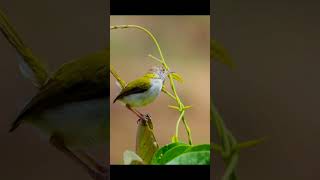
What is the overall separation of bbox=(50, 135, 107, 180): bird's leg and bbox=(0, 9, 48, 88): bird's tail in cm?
32

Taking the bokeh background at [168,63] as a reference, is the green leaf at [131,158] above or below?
below

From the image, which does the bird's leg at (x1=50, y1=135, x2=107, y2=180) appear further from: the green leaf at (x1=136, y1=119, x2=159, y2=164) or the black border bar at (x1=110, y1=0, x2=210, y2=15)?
the black border bar at (x1=110, y1=0, x2=210, y2=15)

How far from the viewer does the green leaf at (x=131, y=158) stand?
10.7 ft

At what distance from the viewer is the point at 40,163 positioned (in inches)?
127

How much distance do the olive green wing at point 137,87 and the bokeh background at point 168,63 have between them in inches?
1.3

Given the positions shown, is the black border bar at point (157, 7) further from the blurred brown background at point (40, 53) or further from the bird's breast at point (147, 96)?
the bird's breast at point (147, 96)

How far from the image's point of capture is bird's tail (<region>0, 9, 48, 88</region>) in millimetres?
3186

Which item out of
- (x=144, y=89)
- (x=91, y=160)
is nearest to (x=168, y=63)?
(x=144, y=89)

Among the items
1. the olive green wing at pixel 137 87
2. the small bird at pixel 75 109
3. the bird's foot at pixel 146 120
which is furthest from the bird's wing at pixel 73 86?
the bird's foot at pixel 146 120

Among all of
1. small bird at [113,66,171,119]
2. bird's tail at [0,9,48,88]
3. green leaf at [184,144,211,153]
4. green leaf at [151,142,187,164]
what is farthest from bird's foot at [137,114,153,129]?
bird's tail at [0,9,48,88]
